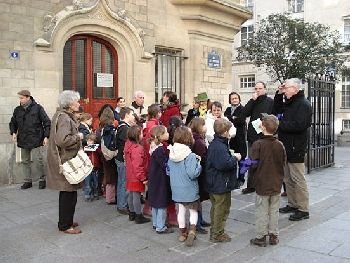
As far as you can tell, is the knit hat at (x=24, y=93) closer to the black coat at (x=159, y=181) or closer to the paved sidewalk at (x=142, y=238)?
the paved sidewalk at (x=142, y=238)

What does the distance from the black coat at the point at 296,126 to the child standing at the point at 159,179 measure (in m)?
1.81

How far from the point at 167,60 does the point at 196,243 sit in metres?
6.55

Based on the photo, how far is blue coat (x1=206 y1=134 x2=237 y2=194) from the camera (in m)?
4.47

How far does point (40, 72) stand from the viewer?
25.8 ft

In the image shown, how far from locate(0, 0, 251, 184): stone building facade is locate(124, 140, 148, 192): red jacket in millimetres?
3351

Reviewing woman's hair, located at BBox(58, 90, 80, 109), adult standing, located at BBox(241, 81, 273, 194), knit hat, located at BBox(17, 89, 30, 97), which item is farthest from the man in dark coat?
knit hat, located at BBox(17, 89, 30, 97)

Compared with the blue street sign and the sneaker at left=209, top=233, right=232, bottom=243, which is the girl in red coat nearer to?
the sneaker at left=209, top=233, right=232, bottom=243

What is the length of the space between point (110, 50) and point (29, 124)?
2789mm

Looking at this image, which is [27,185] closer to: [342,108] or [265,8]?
[342,108]

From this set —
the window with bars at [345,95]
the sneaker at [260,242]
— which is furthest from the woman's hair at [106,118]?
the window with bars at [345,95]

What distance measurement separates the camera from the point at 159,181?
498cm

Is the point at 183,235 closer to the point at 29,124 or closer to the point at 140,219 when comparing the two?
the point at 140,219

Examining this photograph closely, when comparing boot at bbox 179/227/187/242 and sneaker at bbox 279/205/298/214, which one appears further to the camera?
sneaker at bbox 279/205/298/214

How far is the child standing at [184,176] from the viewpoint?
181 inches
